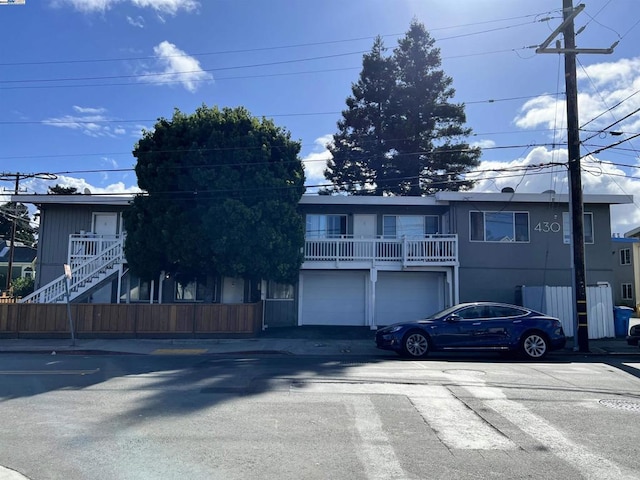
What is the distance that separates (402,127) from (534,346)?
26.5m

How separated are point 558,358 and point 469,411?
8.10 m

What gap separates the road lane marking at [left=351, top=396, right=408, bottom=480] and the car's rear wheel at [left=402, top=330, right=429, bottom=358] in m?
6.26

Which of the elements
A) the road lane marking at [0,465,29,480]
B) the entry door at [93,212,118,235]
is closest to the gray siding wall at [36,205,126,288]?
the entry door at [93,212,118,235]

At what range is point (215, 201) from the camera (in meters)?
17.9

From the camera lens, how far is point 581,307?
15.3 meters

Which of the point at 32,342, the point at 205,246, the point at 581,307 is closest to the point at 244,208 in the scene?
the point at 205,246

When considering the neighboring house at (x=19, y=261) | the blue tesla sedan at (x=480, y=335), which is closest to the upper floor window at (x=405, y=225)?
the blue tesla sedan at (x=480, y=335)

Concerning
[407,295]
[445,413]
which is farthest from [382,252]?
[445,413]

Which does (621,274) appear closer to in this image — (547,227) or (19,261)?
(547,227)

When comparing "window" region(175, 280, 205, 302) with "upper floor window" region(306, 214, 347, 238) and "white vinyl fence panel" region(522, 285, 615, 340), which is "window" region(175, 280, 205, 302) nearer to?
→ "upper floor window" region(306, 214, 347, 238)

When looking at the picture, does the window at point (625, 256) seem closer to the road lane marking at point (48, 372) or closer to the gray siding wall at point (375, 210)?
the gray siding wall at point (375, 210)

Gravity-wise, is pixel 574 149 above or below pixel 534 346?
above

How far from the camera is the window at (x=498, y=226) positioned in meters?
20.8

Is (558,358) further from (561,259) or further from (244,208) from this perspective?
(244,208)
